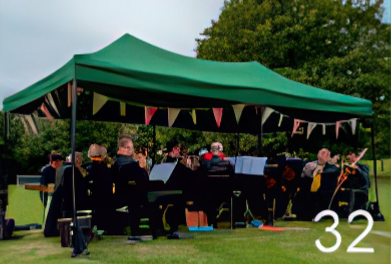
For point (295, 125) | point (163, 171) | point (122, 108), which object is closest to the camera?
point (163, 171)

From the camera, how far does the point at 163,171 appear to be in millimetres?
5969

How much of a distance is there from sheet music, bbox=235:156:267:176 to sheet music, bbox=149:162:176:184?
1.07m

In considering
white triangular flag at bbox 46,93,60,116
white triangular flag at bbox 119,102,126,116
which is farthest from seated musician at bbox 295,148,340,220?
white triangular flag at bbox 46,93,60,116

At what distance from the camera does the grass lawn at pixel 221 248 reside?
458 centimetres

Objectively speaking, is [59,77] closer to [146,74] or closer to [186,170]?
[146,74]

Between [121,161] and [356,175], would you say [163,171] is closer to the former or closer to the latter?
[121,161]

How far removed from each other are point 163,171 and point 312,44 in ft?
11.1

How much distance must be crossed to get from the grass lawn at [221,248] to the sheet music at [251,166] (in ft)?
2.47

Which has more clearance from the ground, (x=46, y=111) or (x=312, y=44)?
(x=312, y=44)

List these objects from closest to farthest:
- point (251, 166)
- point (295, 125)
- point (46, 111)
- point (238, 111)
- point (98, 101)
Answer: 1. point (251, 166)
2. point (46, 111)
3. point (98, 101)
4. point (295, 125)
5. point (238, 111)

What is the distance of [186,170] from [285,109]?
1.47m

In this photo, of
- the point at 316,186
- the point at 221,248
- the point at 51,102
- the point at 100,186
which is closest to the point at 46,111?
the point at 51,102

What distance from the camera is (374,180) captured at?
6.93 metres

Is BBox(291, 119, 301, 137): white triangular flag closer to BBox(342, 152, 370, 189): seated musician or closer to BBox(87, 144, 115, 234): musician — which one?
BBox(342, 152, 370, 189): seated musician
